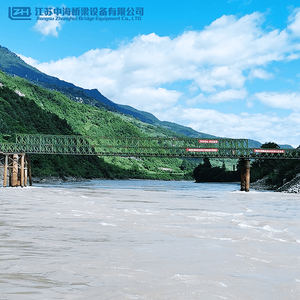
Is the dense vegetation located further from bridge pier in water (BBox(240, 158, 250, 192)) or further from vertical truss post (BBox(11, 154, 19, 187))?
vertical truss post (BBox(11, 154, 19, 187))

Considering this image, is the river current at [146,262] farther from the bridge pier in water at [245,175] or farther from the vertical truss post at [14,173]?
the bridge pier in water at [245,175]

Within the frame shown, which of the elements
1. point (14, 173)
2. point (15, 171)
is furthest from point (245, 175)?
point (14, 173)

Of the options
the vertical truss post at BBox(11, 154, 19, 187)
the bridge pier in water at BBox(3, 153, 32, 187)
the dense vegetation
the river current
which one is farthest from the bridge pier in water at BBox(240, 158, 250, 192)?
the river current

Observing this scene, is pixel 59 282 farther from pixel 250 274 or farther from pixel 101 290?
pixel 250 274

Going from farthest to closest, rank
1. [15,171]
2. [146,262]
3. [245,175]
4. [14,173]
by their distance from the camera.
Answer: [245,175] < [15,171] < [14,173] < [146,262]

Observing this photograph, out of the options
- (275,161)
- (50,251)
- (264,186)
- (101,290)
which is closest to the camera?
(101,290)

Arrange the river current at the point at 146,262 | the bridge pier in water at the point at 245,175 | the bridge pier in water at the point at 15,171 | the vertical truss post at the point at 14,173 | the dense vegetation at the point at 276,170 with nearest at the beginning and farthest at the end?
the river current at the point at 146,262, the vertical truss post at the point at 14,173, the bridge pier in water at the point at 15,171, the bridge pier in water at the point at 245,175, the dense vegetation at the point at 276,170

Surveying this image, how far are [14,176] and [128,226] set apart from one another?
86442 millimetres

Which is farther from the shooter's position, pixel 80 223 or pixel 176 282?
pixel 80 223

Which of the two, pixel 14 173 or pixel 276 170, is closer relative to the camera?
pixel 14 173

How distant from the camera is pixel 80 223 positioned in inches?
1074

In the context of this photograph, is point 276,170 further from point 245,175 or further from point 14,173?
point 14,173

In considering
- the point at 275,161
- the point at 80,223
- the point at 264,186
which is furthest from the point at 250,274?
the point at 275,161

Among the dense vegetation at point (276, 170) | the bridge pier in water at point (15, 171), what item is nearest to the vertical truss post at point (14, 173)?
the bridge pier in water at point (15, 171)
